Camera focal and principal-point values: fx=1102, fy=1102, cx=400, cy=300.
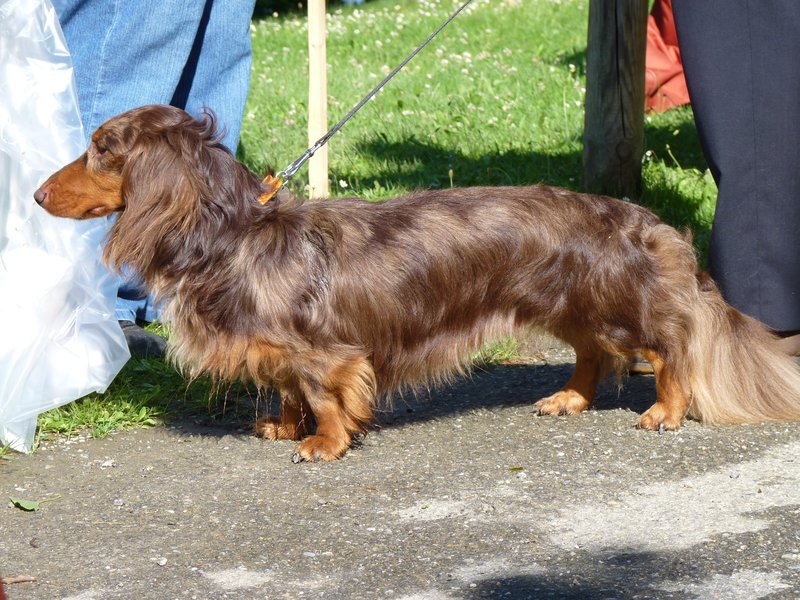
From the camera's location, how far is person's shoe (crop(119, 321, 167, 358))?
4.72 m

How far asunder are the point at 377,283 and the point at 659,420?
114 centimetres

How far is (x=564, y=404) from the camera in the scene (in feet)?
13.6

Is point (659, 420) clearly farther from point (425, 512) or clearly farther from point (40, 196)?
point (40, 196)

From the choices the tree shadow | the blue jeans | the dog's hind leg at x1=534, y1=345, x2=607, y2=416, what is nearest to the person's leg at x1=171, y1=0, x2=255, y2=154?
the blue jeans

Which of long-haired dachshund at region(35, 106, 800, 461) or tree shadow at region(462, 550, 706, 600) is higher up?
long-haired dachshund at region(35, 106, 800, 461)

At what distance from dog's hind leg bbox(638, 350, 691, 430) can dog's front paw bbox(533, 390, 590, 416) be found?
0.87ft

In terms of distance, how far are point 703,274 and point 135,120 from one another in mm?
2068

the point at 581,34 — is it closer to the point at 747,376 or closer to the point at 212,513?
the point at 747,376

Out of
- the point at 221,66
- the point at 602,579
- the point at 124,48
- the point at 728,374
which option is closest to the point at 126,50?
the point at 124,48

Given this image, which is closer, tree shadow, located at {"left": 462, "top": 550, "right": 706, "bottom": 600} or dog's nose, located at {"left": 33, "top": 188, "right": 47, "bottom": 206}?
tree shadow, located at {"left": 462, "top": 550, "right": 706, "bottom": 600}

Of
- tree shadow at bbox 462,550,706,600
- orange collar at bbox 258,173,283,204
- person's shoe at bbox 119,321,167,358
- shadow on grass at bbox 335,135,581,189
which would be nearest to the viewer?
tree shadow at bbox 462,550,706,600

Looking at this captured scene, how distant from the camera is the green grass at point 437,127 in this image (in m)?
4.57

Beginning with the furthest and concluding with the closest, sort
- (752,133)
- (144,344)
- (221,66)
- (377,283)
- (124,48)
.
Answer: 1. (221,66)
2. (144,344)
3. (124,48)
4. (752,133)
5. (377,283)

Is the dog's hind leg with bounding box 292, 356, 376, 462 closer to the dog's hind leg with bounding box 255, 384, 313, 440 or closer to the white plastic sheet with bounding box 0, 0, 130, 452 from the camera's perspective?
the dog's hind leg with bounding box 255, 384, 313, 440
